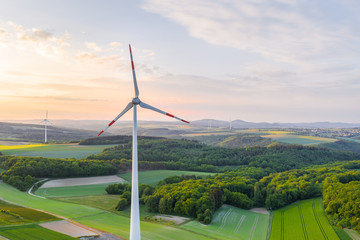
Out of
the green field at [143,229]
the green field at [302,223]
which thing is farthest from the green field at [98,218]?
the green field at [302,223]

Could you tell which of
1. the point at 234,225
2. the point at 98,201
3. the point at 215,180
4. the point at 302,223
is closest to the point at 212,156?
the point at 215,180

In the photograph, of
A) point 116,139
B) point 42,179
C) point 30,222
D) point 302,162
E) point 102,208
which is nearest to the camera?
point 30,222

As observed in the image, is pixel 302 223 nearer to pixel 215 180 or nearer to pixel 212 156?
pixel 215 180

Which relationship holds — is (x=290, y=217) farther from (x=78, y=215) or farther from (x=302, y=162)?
(x=302, y=162)

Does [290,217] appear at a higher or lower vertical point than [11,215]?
lower

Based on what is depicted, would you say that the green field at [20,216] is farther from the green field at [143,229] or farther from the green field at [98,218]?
the green field at [143,229]

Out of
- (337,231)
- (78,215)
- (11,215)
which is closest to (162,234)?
(78,215)

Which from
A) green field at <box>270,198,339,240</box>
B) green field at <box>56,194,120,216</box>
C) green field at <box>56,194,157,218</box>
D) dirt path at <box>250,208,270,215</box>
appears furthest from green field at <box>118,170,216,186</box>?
green field at <box>270,198,339,240</box>
